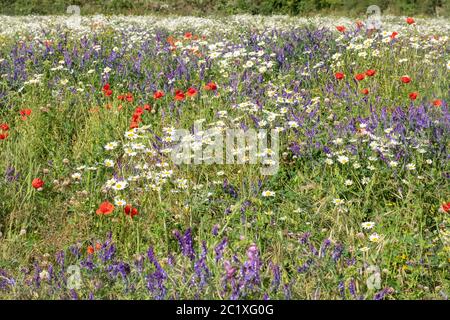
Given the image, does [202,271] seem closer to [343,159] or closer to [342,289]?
[342,289]

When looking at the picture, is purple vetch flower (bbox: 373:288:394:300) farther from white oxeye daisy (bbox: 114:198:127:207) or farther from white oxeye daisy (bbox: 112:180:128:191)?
white oxeye daisy (bbox: 112:180:128:191)

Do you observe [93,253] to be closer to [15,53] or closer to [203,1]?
[15,53]

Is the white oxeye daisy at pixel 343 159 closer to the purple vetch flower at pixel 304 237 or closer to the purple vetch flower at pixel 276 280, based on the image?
the purple vetch flower at pixel 304 237

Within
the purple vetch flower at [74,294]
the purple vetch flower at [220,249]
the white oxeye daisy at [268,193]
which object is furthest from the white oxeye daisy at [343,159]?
the purple vetch flower at [74,294]

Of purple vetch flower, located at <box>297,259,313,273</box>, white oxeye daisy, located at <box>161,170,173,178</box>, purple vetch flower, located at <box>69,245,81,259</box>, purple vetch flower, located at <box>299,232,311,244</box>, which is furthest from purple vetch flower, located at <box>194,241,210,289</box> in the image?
white oxeye daisy, located at <box>161,170,173,178</box>

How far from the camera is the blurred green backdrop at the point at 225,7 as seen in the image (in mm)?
23156

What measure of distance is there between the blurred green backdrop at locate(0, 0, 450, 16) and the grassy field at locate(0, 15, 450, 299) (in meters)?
17.6

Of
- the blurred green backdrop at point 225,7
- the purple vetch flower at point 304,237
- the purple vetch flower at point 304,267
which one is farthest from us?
the blurred green backdrop at point 225,7

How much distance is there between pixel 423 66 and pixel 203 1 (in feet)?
66.2

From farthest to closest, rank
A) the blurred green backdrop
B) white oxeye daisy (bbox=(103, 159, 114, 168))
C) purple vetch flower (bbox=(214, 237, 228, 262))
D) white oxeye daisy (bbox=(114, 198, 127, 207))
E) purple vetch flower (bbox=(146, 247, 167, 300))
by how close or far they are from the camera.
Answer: the blurred green backdrop
white oxeye daisy (bbox=(103, 159, 114, 168))
white oxeye daisy (bbox=(114, 198, 127, 207))
purple vetch flower (bbox=(214, 237, 228, 262))
purple vetch flower (bbox=(146, 247, 167, 300))

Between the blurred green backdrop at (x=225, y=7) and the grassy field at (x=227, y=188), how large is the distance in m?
17.6

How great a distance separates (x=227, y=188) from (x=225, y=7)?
821 inches

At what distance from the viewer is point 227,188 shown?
3590 millimetres

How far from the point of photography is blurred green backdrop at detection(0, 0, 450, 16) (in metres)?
23.2
